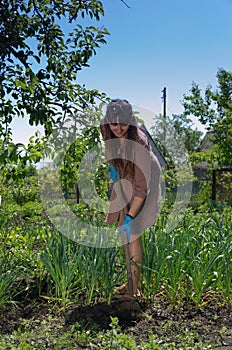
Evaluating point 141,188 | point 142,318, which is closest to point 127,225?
point 141,188

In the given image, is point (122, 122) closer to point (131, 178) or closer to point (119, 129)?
point (119, 129)

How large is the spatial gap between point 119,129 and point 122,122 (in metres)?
0.05

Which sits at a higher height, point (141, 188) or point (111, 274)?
point (141, 188)

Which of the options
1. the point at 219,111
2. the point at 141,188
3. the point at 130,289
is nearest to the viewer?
the point at 141,188

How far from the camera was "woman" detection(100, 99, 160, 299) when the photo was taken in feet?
8.36

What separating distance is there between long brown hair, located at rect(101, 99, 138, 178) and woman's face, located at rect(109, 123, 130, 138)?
2 centimetres

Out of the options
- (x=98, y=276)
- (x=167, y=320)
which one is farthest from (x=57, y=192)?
(x=167, y=320)

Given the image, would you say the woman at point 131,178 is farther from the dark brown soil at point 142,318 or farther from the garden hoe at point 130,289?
the dark brown soil at point 142,318

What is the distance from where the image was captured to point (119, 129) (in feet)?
8.47

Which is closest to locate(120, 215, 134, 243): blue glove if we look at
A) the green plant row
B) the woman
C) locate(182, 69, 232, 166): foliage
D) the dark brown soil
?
the woman

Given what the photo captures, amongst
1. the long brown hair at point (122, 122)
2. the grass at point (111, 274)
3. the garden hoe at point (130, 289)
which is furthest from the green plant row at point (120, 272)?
the long brown hair at point (122, 122)

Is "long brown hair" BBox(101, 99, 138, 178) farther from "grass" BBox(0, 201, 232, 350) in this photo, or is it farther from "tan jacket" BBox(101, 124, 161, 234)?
"grass" BBox(0, 201, 232, 350)

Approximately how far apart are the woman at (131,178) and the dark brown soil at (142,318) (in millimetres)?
142

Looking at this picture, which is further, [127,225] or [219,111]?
[219,111]
